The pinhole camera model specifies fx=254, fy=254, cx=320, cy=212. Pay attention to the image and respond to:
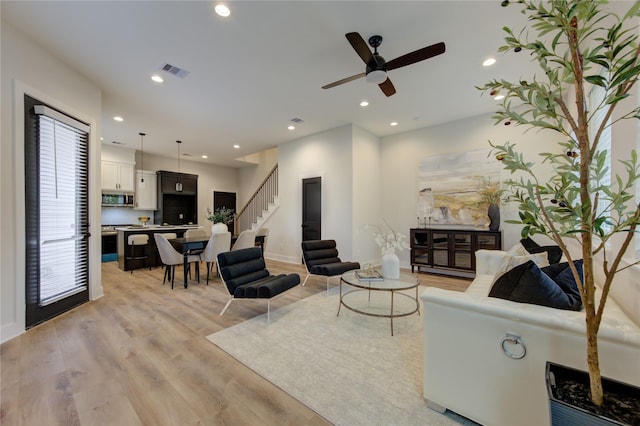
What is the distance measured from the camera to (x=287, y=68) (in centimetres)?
346

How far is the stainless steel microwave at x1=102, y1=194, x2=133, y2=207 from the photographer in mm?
6957

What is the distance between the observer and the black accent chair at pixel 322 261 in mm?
3898

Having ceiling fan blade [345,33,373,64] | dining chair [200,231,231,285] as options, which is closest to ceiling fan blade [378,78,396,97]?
ceiling fan blade [345,33,373,64]

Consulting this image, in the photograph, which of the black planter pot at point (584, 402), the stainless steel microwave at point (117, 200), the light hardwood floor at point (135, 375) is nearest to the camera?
the black planter pot at point (584, 402)

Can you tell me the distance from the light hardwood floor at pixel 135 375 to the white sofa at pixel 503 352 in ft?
2.86

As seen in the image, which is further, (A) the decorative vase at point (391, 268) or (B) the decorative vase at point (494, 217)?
(B) the decorative vase at point (494, 217)

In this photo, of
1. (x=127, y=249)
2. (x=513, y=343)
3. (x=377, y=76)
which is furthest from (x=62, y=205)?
(x=513, y=343)

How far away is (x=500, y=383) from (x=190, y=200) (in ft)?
30.6

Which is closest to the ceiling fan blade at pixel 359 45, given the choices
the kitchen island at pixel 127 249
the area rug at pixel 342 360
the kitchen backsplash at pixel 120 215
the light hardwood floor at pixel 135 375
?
the area rug at pixel 342 360

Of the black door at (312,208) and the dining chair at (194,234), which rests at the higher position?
the black door at (312,208)

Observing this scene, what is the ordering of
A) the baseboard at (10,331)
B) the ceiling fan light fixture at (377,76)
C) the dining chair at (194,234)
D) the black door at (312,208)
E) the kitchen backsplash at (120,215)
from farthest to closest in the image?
1. the kitchen backsplash at (120,215)
2. the black door at (312,208)
3. the dining chair at (194,234)
4. the ceiling fan light fixture at (377,76)
5. the baseboard at (10,331)

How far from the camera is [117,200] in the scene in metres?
7.17

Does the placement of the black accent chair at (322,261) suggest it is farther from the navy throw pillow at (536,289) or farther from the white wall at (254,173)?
the white wall at (254,173)

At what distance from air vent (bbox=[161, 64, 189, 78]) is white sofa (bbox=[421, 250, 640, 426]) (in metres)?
4.05
